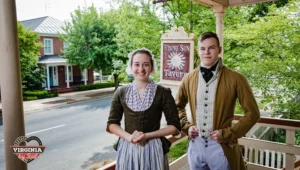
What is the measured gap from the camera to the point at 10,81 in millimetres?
930

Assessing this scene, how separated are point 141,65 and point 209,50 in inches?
14.8

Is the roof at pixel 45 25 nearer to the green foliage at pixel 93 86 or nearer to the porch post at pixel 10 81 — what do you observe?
the green foliage at pixel 93 86

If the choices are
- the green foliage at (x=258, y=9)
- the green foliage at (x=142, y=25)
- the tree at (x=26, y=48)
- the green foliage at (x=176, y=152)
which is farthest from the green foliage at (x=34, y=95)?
the green foliage at (x=258, y=9)

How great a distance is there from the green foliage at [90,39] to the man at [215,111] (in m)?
10.3

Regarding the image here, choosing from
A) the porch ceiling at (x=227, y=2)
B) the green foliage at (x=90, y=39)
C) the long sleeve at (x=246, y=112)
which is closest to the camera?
the long sleeve at (x=246, y=112)

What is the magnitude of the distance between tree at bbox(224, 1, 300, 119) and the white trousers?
3.46 m

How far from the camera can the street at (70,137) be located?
5.51 metres

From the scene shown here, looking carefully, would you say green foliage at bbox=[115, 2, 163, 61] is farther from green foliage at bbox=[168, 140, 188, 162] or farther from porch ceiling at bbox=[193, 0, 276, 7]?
porch ceiling at bbox=[193, 0, 276, 7]

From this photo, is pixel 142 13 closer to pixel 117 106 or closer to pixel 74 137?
pixel 74 137

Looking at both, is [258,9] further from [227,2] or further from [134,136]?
[134,136]

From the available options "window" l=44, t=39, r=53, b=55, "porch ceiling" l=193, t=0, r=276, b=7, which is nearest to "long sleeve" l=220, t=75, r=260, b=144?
"porch ceiling" l=193, t=0, r=276, b=7

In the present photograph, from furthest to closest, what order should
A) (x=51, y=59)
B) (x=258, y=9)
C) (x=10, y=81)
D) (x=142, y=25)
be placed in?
(x=51, y=59), (x=258, y=9), (x=142, y=25), (x=10, y=81)

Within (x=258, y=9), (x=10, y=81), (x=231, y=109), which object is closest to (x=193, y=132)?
(x=231, y=109)

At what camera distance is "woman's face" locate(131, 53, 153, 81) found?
3.77ft
